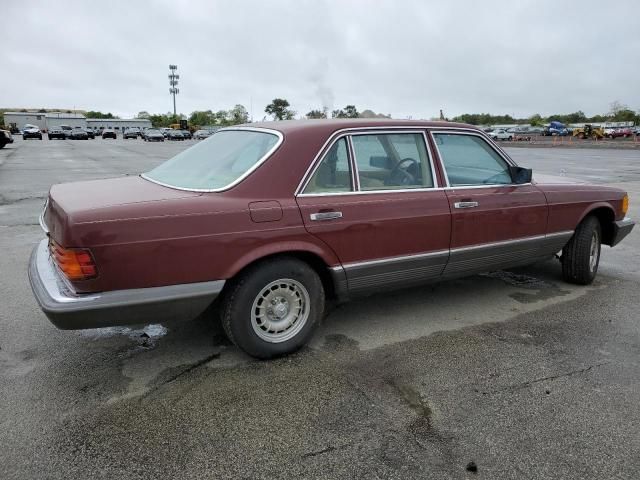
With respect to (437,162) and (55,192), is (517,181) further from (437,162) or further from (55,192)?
(55,192)

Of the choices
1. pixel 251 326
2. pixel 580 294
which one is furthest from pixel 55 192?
pixel 580 294

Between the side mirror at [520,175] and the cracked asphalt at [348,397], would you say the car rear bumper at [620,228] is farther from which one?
the side mirror at [520,175]

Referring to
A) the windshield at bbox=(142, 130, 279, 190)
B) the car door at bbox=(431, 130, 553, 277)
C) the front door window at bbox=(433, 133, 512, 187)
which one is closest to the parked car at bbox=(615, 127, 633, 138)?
the car door at bbox=(431, 130, 553, 277)

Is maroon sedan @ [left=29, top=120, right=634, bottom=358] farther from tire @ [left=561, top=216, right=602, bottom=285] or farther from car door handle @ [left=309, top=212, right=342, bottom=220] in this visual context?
tire @ [left=561, top=216, right=602, bottom=285]

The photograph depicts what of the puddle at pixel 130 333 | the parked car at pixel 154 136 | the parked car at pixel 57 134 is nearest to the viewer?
the puddle at pixel 130 333

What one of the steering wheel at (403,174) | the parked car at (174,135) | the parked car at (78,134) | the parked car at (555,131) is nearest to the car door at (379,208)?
the steering wheel at (403,174)

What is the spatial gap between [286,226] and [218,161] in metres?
0.84

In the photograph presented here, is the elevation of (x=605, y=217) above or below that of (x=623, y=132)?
below

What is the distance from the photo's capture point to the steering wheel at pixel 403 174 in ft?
12.8

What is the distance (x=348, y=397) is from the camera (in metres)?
2.98

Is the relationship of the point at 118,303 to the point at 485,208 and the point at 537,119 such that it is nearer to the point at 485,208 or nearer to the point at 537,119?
the point at 485,208

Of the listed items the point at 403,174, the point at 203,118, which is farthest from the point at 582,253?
the point at 203,118

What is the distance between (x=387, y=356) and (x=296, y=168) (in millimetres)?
1447

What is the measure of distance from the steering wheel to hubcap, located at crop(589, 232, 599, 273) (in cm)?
226
